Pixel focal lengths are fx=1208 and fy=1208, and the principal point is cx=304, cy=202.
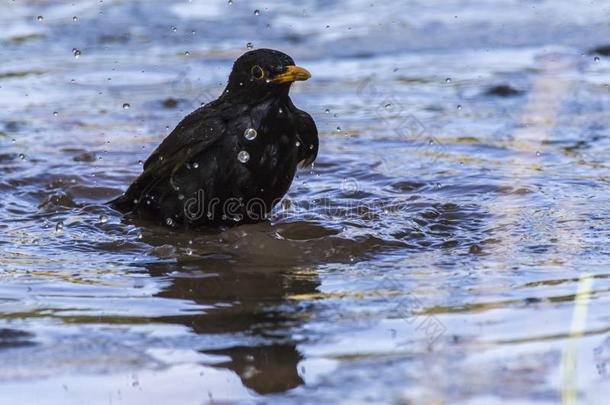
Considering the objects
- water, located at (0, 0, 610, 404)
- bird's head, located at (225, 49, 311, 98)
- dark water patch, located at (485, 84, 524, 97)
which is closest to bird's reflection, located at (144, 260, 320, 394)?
water, located at (0, 0, 610, 404)

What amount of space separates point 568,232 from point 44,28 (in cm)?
702

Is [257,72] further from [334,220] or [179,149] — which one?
[334,220]

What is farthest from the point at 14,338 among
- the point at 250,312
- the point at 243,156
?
the point at 243,156

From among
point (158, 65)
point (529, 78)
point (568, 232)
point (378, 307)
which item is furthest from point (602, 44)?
point (378, 307)

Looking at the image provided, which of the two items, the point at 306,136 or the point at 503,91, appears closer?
the point at 306,136

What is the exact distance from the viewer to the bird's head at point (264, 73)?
684 centimetres

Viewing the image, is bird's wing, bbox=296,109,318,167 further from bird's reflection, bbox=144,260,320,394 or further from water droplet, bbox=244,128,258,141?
bird's reflection, bbox=144,260,320,394

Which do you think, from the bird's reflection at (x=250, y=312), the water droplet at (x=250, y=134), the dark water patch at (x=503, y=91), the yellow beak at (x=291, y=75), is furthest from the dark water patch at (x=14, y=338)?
the dark water patch at (x=503, y=91)

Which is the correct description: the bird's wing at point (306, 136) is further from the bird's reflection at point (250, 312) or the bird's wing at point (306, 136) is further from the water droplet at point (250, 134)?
the bird's reflection at point (250, 312)

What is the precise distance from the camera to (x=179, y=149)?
707cm

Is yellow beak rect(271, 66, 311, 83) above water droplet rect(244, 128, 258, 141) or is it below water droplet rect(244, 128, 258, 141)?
above

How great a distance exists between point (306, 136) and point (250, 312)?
2157mm

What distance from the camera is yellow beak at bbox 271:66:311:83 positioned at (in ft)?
22.0

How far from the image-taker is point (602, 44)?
10.9 metres
